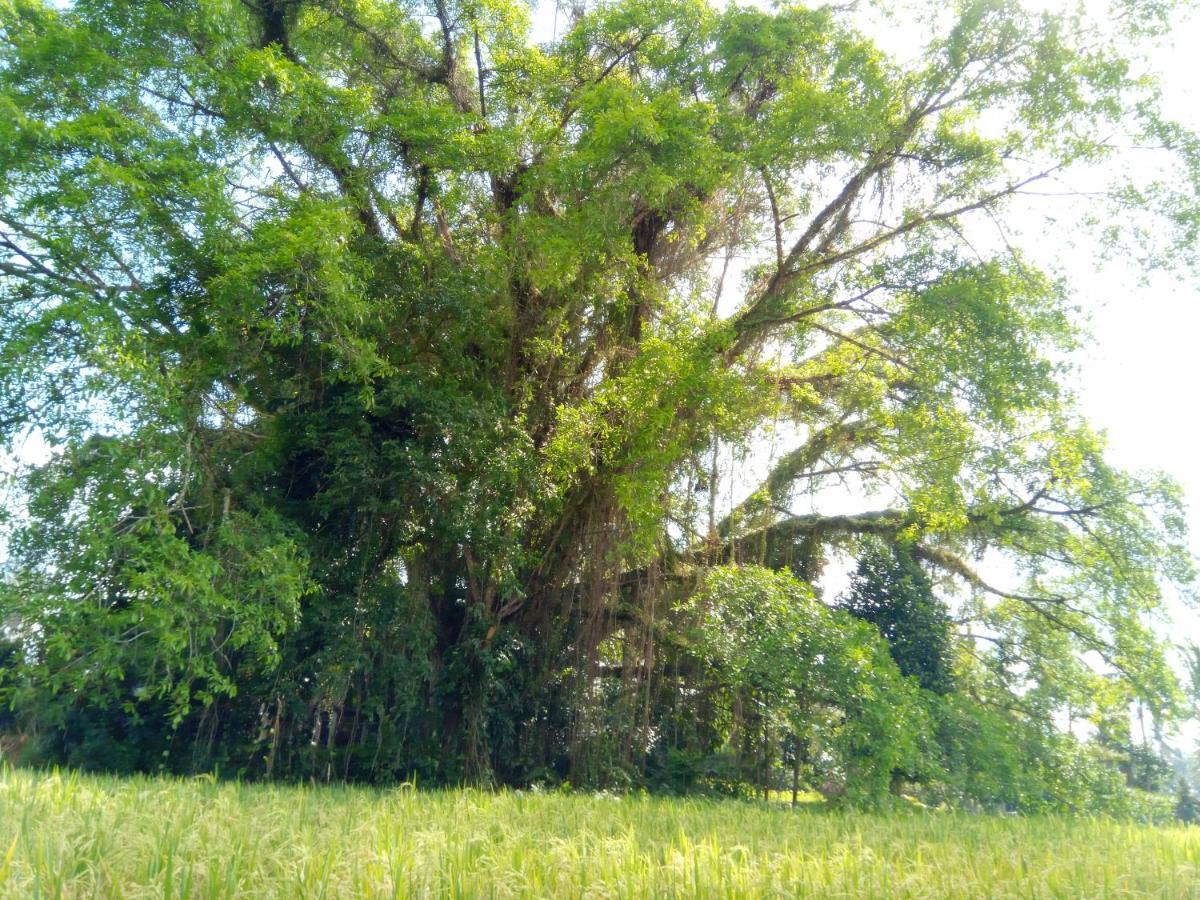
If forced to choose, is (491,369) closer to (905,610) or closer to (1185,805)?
(905,610)

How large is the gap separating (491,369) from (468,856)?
8.06 metres

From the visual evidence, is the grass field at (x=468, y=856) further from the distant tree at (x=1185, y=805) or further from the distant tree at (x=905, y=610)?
the distant tree at (x=1185, y=805)

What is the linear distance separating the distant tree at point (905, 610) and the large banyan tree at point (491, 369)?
1191mm

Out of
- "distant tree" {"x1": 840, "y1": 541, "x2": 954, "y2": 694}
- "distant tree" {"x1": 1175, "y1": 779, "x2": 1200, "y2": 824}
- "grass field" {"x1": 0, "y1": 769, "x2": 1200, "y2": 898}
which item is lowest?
"distant tree" {"x1": 1175, "y1": 779, "x2": 1200, "y2": 824}

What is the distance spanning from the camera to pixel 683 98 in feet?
34.2

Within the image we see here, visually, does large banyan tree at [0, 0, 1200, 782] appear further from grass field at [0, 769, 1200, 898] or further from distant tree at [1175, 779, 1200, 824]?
distant tree at [1175, 779, 1200, 824]

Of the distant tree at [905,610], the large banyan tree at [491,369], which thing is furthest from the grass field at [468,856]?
the distant tree at [905,610]

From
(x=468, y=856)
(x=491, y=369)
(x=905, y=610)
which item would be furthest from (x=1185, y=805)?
(x=468, y=856)

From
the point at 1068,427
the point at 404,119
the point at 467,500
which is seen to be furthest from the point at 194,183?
the point at 1068,427

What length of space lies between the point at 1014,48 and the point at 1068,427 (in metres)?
4.64

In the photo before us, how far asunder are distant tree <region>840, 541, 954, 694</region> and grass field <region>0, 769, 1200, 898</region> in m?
7.76

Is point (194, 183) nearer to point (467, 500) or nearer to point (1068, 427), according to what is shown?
point (467, 500)

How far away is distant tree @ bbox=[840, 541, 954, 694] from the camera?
42.4 ft

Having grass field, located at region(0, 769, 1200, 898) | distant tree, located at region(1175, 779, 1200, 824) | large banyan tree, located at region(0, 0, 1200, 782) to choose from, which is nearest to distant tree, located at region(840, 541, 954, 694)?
large banyan tree, located at region(0, 0, 1200, 782)
